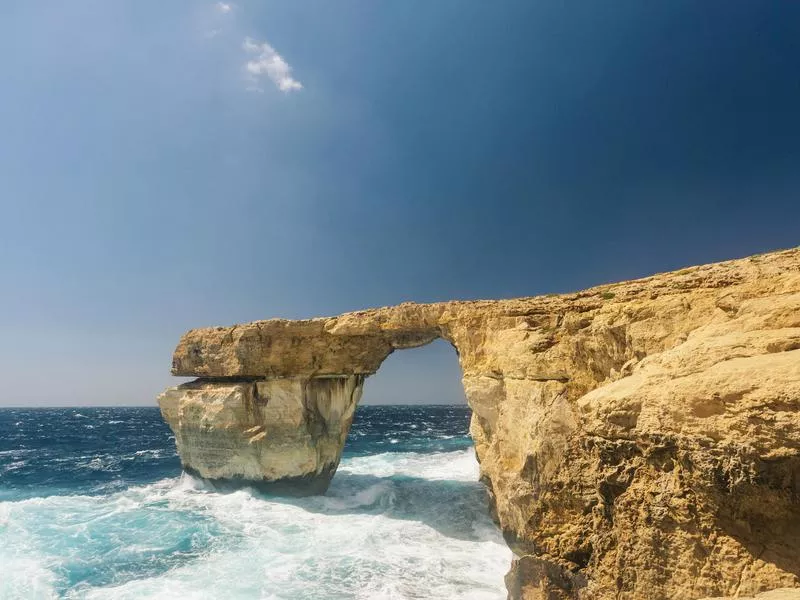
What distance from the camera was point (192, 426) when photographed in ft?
67.5

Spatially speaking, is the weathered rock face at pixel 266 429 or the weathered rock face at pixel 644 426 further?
the weathered rock face at pixel 266 429

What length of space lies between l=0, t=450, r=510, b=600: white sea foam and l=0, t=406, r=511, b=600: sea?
5 centimetres

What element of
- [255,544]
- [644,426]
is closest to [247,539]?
[255,544]

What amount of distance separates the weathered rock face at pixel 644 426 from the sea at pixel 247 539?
325cm

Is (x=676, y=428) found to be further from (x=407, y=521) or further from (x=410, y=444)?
(x=410, y=444)

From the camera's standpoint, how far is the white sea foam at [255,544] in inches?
425

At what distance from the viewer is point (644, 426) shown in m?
4.62

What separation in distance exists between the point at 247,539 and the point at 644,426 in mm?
14543

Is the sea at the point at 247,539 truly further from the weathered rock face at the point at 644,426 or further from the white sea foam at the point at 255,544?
the weathered rock face at the point at 644,426

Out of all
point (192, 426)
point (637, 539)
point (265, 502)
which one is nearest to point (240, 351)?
point (192, 426)

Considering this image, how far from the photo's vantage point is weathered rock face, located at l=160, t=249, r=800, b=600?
3.77 metres

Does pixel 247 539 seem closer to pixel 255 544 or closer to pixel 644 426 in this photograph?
pixel 255 544

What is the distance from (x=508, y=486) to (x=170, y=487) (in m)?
19.5

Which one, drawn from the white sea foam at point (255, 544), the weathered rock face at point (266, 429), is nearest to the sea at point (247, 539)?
the white sea foam at point (255, 544)
